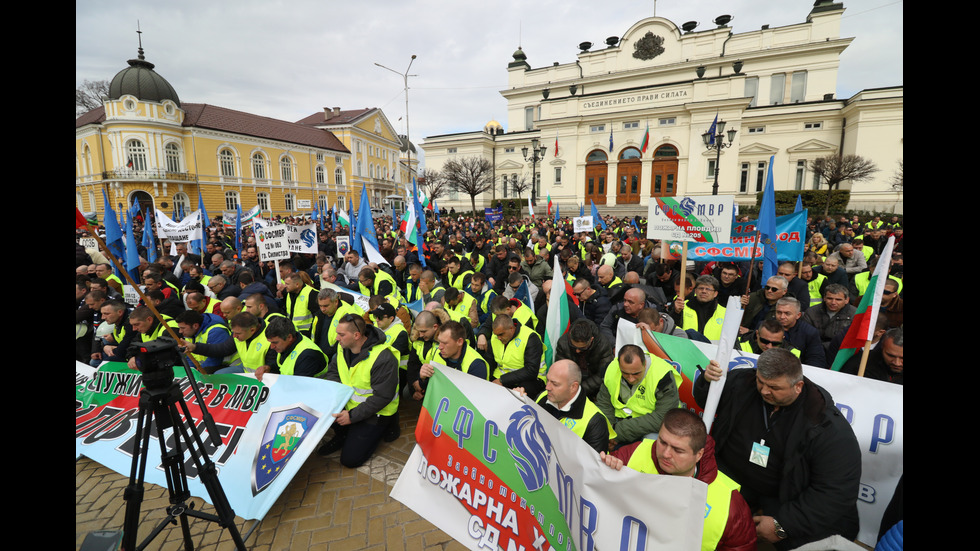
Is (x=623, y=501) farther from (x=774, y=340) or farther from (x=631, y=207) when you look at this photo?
(x=631, y=207)

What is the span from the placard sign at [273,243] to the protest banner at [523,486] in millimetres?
5858

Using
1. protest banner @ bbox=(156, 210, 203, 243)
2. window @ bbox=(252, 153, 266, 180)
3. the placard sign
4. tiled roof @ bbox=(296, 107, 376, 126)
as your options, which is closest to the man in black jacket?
the placard sign

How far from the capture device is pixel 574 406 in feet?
11.1

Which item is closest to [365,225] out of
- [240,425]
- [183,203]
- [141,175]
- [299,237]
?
[299,237]

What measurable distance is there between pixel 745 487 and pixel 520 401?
1.83 m

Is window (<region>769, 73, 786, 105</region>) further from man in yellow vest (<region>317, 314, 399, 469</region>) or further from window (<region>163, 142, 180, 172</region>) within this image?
window (<region>163, 142, 180, 172</region>)

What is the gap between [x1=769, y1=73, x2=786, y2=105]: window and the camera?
44.8m

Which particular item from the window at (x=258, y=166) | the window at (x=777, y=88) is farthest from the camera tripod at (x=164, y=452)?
the window at (x=777, y=88)

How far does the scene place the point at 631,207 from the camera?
126 ft

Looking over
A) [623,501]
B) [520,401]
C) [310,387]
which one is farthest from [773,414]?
[310,387]

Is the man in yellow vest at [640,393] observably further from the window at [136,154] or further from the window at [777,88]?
the window at [777,88]

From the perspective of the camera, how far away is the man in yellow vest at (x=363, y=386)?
14.1 feet

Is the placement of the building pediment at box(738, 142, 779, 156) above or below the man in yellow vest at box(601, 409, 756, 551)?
above

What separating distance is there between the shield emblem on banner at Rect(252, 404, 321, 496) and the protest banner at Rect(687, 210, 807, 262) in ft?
22.8
